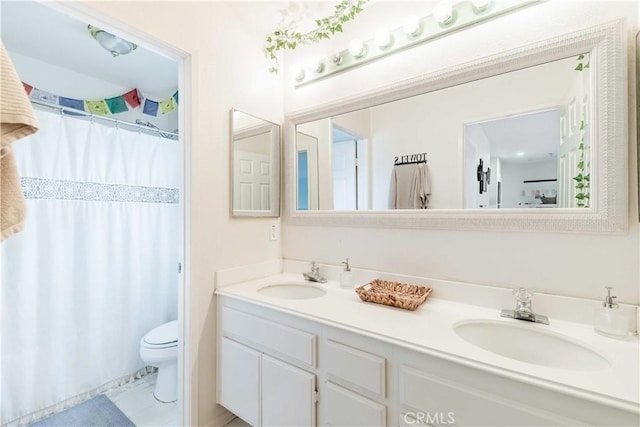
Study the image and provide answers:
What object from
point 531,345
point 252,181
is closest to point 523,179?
point 531,345

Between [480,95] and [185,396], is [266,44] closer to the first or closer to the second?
[480,95]

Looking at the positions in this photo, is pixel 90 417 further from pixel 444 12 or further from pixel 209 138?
pixel 444 12

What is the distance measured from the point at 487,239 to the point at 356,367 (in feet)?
2.62

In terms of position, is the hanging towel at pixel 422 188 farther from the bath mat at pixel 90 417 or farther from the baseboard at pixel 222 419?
the bath mat at pixel 90 417

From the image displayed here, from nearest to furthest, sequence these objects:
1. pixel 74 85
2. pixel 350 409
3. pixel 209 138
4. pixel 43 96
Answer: pixel 350 409 → pixel 209 138 → pixel 43 96 → pixel 74 85

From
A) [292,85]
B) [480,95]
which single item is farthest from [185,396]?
[480,95]

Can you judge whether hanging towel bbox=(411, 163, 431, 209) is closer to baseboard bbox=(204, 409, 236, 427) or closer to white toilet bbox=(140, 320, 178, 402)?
baseboard bbox=(204, 409, 236, 427)

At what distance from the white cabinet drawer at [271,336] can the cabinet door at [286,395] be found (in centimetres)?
5

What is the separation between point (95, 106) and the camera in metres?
2.21

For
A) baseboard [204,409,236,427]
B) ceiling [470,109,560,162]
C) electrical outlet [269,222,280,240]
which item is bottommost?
baseboard [204,409,236,427]

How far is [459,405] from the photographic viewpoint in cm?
84

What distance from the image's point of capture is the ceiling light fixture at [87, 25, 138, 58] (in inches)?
65.4

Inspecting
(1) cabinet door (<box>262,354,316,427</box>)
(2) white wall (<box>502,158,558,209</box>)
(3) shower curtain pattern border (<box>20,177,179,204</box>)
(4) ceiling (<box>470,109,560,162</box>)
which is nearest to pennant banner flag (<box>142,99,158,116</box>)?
(3) shower curtain pattern border (<box>20,177,179,204</box>)

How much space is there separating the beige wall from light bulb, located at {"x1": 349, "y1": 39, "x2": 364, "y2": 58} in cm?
64
